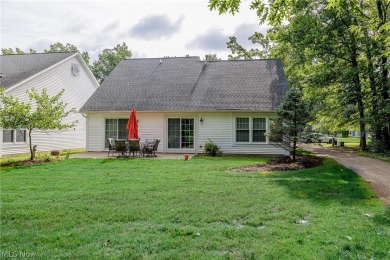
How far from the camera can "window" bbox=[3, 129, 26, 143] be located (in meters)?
16.4

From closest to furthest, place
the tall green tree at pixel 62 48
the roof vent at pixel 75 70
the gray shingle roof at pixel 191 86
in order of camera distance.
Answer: the gray shingle roof at pixel 191 86 → the roof vent at pixel 75 70 → the tall green tree at pixel 62 48

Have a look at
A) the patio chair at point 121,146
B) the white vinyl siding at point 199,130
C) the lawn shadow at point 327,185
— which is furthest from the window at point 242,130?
the lawn shadow at point 327,185

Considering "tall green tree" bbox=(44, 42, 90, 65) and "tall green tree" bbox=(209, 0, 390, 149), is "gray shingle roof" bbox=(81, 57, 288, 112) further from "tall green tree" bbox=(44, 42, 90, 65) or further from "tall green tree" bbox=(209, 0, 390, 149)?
"tall green tree" bbox=(44, 42, 90, 65)

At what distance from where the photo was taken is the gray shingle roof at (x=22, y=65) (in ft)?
57.3

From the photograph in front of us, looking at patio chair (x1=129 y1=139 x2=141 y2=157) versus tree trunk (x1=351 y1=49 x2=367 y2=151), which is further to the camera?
tree trunk (x1=351 y1=49 x2=367 y2=151)

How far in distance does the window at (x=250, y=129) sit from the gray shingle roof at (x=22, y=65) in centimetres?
1256

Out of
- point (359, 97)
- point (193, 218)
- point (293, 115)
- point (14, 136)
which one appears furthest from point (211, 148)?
point (359, 97)

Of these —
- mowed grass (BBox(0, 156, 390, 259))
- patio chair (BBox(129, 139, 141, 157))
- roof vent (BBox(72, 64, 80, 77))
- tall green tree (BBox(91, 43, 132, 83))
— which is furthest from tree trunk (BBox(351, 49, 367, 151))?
tall green tree (BBox(91, 43, 132, 83))

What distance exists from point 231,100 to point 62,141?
11925 mm

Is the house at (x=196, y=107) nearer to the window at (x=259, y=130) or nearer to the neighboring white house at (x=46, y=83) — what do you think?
the window at (x=259, y=130)

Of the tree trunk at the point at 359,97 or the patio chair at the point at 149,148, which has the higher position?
the tree trunk at the point at 359,97

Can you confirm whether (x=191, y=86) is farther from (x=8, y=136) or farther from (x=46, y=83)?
(x=8, y=136)

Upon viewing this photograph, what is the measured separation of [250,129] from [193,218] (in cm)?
1244

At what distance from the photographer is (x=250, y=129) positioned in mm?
16969
